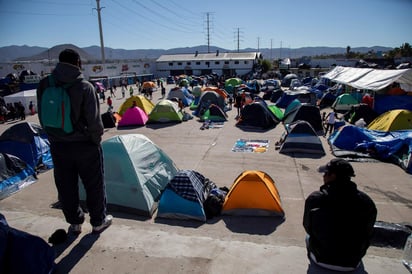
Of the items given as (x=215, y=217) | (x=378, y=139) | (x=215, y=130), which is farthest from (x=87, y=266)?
(x=215, y=130)

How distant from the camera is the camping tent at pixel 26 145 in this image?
9.81 m

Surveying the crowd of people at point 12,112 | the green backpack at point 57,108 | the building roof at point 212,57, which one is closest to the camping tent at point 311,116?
the green backpack at point 57,108

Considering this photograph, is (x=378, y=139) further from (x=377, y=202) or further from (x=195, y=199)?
(x=195, y=199)

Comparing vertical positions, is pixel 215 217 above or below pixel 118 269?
below

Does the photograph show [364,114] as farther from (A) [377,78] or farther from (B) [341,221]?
(B) [341,221]

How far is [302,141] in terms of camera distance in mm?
11500

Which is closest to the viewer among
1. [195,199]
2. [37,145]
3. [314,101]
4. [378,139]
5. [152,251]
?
[152,251]

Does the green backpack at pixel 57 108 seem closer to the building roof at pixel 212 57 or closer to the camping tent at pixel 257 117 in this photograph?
the camping tent at pixel 257 117

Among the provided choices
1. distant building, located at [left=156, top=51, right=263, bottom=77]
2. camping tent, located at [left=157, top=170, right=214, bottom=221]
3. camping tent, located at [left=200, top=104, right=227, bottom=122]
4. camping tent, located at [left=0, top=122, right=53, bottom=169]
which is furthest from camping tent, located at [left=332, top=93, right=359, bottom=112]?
distant building, located at [left=156, top=51, right=263, bottom=77]

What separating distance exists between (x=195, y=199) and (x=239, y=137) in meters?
8.49

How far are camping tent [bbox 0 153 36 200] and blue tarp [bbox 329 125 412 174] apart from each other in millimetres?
10775

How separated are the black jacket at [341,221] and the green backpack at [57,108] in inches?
119

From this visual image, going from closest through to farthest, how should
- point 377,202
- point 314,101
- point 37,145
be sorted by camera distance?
1. point 377,202
2. point 37,145
3. point 314,101

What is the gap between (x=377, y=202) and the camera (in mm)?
7418
